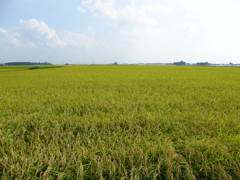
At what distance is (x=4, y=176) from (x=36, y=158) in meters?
0.33

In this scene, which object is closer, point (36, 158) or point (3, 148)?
point (36, 158)

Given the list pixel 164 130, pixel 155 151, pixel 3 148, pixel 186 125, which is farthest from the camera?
pixel 186 125

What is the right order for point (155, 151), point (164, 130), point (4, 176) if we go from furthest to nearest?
point (164, 130), point (155, 151), point (4, 176)

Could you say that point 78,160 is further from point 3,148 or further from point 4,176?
point 3,148

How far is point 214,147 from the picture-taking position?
76.1 inches

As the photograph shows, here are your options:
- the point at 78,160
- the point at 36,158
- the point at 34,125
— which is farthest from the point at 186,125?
the point at 34,125

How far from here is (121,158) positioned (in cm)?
177

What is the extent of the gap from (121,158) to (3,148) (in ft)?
5.99

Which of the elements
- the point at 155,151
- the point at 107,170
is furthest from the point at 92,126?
the point at 155,151

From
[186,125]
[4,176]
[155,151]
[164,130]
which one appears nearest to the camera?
[4,176]

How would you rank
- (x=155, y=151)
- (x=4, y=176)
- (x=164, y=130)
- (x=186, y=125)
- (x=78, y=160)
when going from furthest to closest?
(x=186, y=125) → (x=164, y=130) → (x=155, y=151) → (x=78, y=160) → (x=4, y=176)

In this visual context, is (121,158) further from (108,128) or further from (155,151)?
(108,128)

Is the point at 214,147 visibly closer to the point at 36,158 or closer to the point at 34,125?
the point at 36,158

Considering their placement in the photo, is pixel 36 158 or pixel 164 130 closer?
pixel 36 158
